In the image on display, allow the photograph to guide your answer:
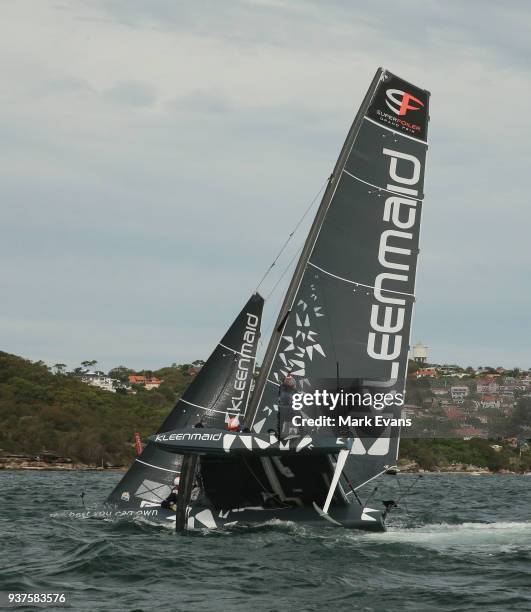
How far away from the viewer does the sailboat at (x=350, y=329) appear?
61.0 feet

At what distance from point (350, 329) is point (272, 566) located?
6043 millimetres

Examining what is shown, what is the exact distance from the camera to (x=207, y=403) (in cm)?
2252

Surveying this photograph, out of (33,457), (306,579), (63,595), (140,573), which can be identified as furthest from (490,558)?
(33,457)

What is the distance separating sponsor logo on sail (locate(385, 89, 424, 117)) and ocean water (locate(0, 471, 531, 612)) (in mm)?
7000

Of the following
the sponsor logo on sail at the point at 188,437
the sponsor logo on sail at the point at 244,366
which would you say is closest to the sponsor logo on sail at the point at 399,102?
the sponsor logo on sail at the point at 244,366

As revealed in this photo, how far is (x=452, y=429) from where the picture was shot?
2122cm

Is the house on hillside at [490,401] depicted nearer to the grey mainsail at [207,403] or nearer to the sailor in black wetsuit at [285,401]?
the grey mainsail at [207,403]

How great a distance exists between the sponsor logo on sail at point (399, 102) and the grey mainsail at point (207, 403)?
16.8 ft

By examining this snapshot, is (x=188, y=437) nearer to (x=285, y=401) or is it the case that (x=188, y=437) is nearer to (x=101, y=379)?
(x=285, y=401)

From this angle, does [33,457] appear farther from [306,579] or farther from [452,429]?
[306,579]

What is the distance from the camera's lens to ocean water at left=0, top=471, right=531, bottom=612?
12.7 meters

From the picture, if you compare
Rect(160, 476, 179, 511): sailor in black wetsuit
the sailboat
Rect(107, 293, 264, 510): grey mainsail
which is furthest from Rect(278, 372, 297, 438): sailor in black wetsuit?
Rect(107, 293, 264, 510): grey mainsail

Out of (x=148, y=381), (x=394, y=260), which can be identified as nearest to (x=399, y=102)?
(x=394, y=260)

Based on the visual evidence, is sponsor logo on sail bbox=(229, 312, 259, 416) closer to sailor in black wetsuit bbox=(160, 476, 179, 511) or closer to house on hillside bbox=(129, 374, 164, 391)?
sailor in black wetsuit bbox=(160, 476, 179, 511)
